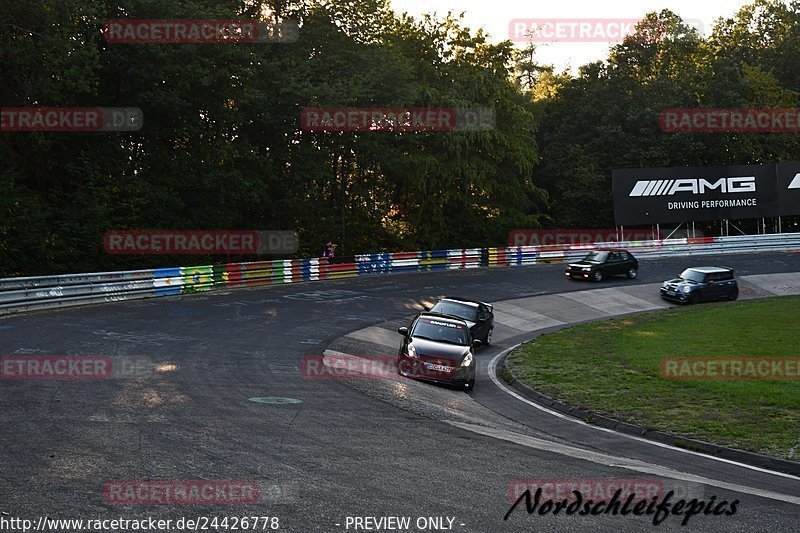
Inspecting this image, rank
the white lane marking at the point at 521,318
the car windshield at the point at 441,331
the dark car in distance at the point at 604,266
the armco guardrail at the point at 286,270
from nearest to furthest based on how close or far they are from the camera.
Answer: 1. the car windshield at the point at 441,331
2. the armco guardrail at the point at 286,270
3. the white lane marking at the point at 521,318
4. the dark car in distance at the point at 604,266

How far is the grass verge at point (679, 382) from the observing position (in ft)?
48.1

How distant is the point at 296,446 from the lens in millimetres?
11422

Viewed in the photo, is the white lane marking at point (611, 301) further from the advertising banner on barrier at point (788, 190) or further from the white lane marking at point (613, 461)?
the advertising banner on barrier at point (788, 190)

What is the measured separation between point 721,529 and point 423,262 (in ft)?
115

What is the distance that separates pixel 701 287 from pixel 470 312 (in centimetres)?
1603

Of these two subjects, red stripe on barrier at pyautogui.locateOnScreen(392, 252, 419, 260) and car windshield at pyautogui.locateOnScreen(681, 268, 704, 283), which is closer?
car windshield at pyautogui.locateOnScreen(681, 268, 704, 283)

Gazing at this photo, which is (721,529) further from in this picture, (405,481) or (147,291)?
(147,291)

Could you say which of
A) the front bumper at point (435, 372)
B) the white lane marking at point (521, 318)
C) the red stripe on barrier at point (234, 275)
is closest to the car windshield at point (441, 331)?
the front bumper at point (435, 372)

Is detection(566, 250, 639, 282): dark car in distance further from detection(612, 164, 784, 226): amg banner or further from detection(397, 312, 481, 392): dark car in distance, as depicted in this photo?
detection(397, 312, 481, 392): dark car in distance

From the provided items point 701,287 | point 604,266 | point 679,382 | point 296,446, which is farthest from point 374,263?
point 296,446

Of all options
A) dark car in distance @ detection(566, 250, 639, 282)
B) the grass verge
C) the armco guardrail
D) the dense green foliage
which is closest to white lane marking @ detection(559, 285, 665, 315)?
dark car in distance @ detection(566, 250, 639, 282)

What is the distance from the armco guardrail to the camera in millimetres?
26797

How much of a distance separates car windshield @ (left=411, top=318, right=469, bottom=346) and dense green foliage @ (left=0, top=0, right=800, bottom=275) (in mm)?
19681

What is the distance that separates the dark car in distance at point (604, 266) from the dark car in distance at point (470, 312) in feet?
50.0
